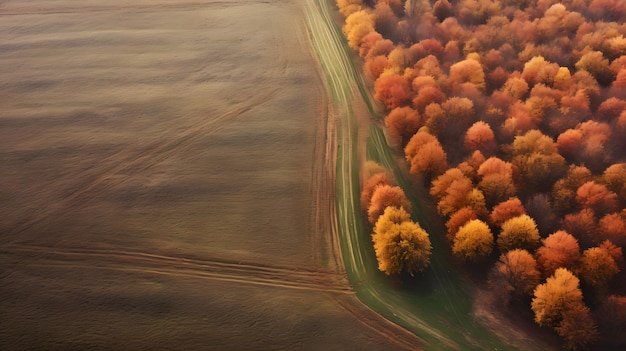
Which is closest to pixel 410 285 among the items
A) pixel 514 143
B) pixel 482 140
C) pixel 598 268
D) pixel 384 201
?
pixel 384 201

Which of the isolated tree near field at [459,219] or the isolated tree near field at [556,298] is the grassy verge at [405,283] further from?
the isolated tree near field at [556,298]

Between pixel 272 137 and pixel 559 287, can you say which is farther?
pixel 272 137

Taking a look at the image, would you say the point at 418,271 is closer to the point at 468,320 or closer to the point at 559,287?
the point at 468,320

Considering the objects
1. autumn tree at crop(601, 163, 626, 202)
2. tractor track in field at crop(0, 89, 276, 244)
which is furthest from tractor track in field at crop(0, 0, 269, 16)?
autumn tree at crop(601, 163, 626, 202)

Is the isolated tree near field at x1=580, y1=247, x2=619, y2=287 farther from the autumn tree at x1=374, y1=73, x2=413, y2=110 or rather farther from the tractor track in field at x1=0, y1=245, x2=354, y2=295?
the autumn tree at x1=374, y1=73, x2=413, y2=110

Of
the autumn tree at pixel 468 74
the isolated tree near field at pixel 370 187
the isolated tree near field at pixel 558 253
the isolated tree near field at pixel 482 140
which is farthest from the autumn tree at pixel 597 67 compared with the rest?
the isolated tree near field at pixel 370 187

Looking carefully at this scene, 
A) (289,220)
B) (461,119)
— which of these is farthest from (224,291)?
(461,119)
